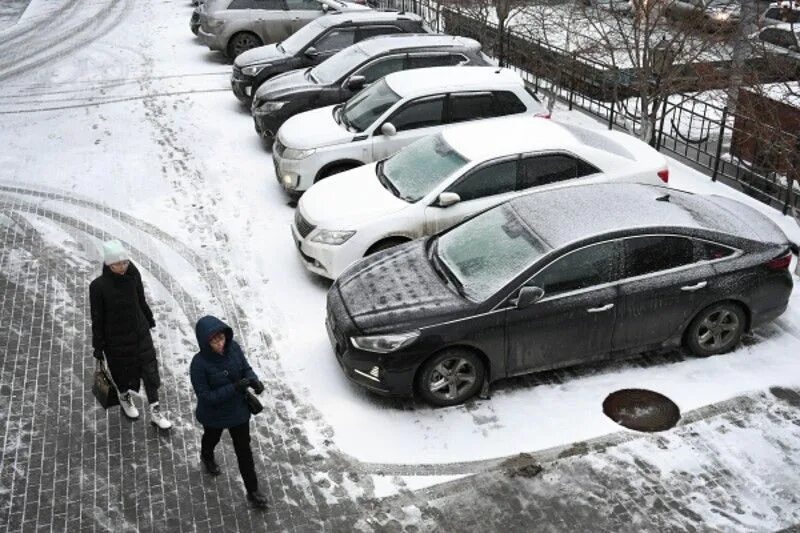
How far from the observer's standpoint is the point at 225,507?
6.30 m

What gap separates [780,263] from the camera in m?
7.85

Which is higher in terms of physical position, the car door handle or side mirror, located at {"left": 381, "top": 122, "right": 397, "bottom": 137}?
side mirror, located at {"left": 381, "top": 122, "right": 397, "bottom": 137}

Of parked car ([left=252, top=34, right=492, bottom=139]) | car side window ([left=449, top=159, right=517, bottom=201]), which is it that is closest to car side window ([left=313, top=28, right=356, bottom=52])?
parked car ([left=252, top=34, right=492, bottom=139])

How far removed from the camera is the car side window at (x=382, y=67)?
13664 mm

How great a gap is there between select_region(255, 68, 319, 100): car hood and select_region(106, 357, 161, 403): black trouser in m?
7.45

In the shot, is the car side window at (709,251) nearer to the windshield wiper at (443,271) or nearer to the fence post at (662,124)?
the windshield wiper at (443,271)

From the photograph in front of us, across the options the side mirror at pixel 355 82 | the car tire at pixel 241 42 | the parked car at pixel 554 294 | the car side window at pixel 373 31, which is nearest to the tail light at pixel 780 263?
the parked car at pixel 554 294

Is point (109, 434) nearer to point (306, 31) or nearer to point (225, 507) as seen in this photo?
point (225, 507)

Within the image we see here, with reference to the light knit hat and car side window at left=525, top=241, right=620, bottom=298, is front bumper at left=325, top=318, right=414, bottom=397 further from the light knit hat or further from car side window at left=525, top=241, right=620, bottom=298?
the light knit hat

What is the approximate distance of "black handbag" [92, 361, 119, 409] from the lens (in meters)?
6.91

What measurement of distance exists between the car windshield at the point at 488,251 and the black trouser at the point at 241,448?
2329 mm

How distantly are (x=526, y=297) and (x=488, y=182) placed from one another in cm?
254

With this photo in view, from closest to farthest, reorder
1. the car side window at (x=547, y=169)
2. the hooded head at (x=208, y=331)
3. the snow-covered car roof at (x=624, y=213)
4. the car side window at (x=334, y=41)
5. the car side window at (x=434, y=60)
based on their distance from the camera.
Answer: the hooded head at (x=208, y=331) < the snow-covered car roof at (x=624, y=213) < the car side window at (x=547, y=169) < the car side window at (x=434, y=60) < the car side window at (x=334, y=41)

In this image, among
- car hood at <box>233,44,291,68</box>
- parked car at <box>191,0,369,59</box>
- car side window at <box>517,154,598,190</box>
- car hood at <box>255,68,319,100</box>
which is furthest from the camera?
parked car at <box>191,0,369,59</box>
